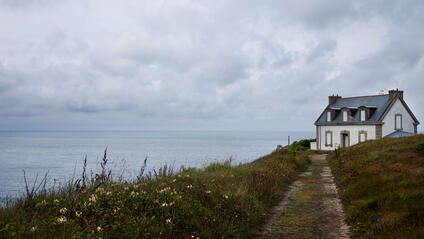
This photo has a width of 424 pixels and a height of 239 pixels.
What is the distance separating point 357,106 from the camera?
120ft

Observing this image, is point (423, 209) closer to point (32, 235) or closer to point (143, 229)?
point (143, 229)

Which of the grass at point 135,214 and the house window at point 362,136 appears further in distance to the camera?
the house window at point 362,136

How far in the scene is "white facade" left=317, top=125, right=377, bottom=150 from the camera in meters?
34.1

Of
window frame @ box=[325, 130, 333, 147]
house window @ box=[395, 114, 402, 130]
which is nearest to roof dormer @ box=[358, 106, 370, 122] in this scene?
house window @ box=[395, 114, 402, 130]

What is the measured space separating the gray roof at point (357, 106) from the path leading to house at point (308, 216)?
27.6 metres

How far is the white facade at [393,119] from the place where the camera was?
3347cm

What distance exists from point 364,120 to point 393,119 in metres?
3.17

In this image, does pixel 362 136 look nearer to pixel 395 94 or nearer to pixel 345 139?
pixel 345 139

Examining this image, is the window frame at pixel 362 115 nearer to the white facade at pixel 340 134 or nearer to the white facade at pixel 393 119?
the white facade at pixel 340 134

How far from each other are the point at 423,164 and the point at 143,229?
33.6 feet

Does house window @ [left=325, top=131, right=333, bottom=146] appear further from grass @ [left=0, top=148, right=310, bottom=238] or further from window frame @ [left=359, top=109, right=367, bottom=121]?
grass @ [left=0, top=148, right=310, bottom=238]

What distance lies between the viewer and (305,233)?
19.7ft

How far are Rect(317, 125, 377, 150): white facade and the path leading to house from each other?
1053 inches

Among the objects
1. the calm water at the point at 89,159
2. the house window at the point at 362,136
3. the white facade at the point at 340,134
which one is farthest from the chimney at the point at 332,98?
the calm water at the point at 89,159
